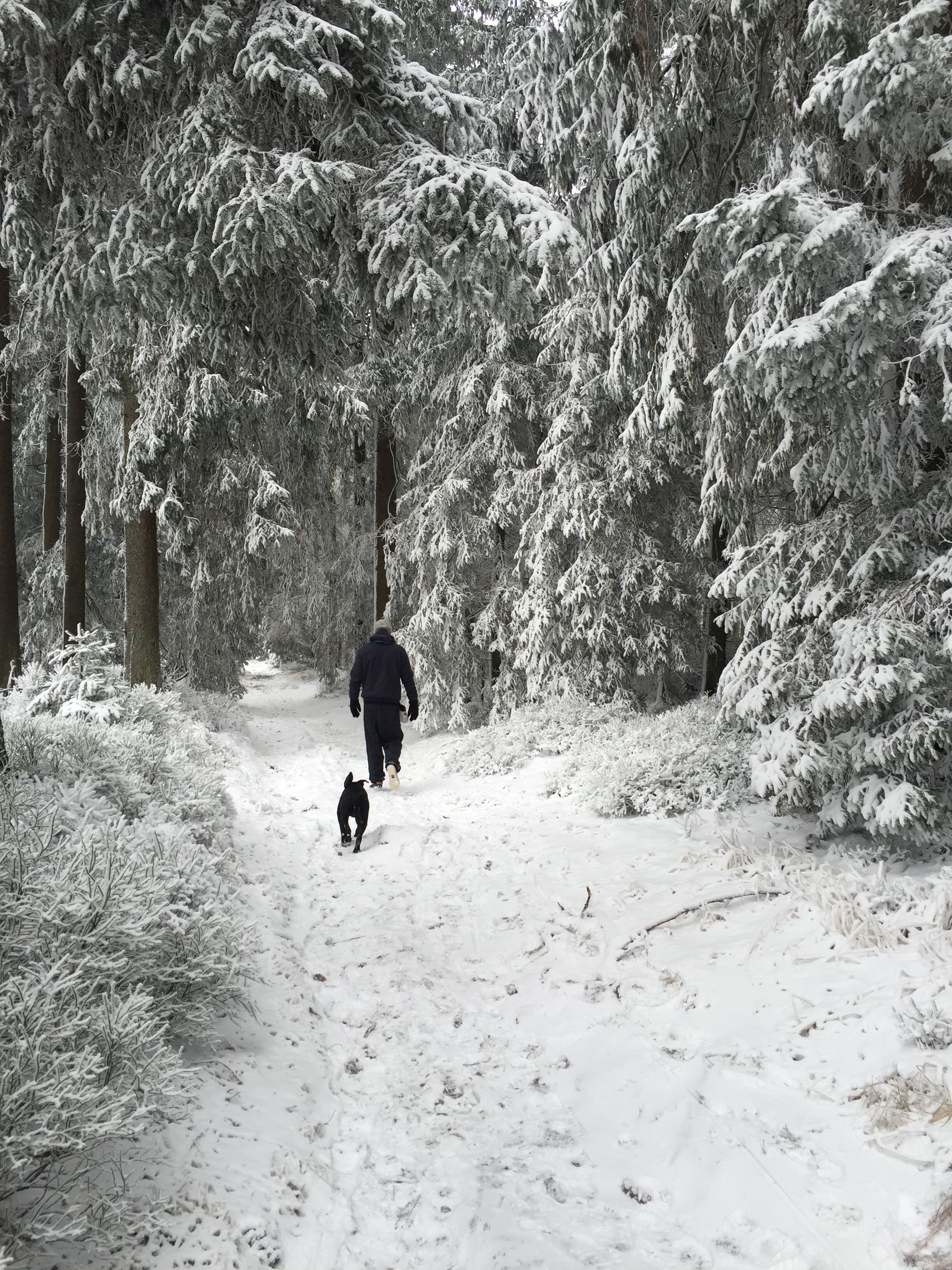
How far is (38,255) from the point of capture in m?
7.39

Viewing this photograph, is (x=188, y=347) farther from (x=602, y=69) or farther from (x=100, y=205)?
(x=602, y=69)

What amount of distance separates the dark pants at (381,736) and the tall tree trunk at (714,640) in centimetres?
478

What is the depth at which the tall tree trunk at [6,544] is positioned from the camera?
1017 cm

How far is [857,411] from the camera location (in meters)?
4.72

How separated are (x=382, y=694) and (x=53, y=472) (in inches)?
338

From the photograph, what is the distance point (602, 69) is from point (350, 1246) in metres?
8.68

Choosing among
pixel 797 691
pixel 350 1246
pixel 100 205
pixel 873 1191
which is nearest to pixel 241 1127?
pixel 350 1246

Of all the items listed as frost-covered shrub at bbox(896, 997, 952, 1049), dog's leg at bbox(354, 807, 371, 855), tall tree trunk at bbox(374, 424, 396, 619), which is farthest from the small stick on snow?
tall tree trunk at bbox(374, 424, 396, 619)

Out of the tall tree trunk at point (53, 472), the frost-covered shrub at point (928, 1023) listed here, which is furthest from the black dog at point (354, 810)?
the tall tree trunk at point (53, 472)

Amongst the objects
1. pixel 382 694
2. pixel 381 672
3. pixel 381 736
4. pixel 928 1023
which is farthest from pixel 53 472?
pixel 928 1023

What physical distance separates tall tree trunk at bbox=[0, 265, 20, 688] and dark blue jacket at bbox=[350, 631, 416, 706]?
470 centimetres

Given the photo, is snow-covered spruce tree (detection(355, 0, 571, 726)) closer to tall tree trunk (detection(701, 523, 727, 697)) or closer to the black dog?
tall tree trunk (detection(701, 523, 727, 697))

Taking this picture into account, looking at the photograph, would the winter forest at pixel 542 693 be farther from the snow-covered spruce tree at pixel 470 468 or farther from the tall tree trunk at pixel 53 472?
the tall tree trunk at pixel 53 472

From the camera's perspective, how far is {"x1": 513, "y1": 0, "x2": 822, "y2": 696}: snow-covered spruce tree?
658 centimetres
